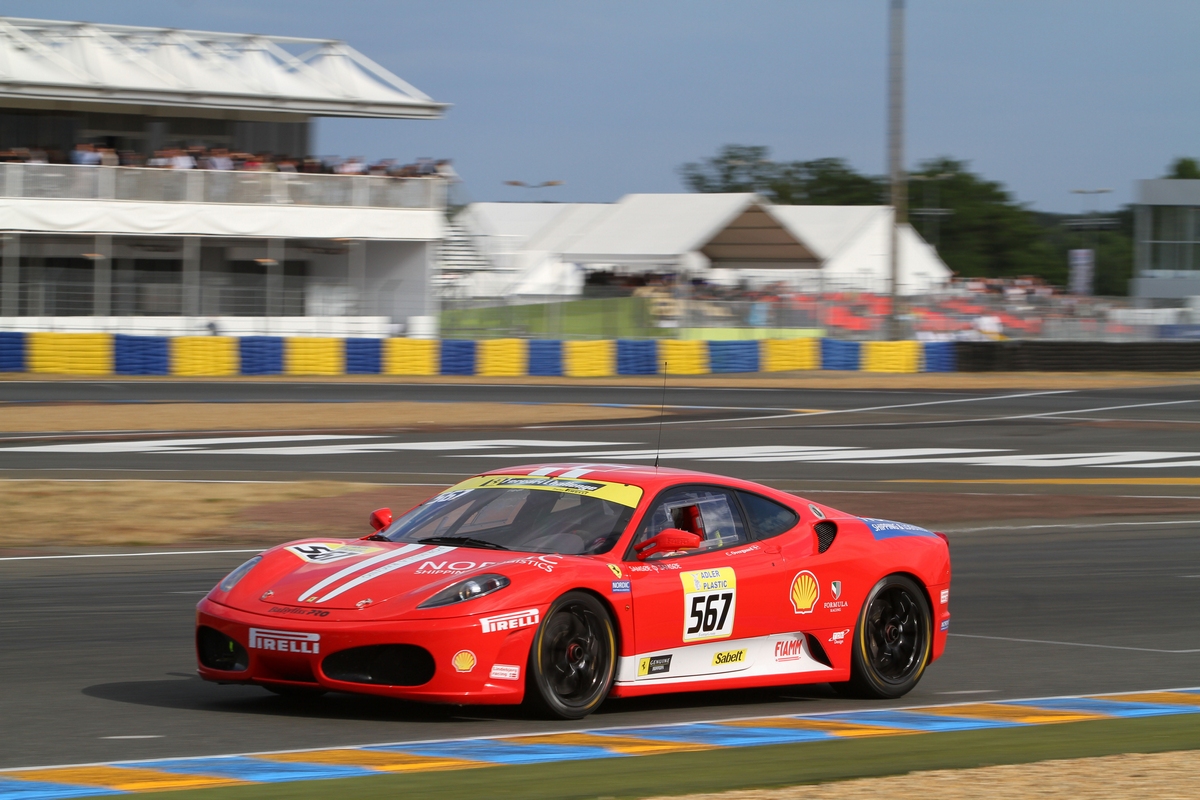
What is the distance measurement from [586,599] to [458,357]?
93.7ft

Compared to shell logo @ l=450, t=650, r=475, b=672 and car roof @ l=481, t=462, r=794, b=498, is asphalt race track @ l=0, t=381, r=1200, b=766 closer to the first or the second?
shell logo @ l=450, t=650, r=475, b=672

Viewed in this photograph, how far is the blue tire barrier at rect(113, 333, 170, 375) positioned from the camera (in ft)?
104

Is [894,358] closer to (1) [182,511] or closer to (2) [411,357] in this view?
(2) [411,357]

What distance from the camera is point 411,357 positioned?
112ft

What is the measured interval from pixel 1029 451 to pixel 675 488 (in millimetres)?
15371

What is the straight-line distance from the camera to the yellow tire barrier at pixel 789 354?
120ft

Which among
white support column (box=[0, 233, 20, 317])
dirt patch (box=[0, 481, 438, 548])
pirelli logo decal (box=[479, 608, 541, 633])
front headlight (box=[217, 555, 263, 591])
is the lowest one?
dirt patch (box=[0, 481, 438, 548])

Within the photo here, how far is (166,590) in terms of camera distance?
9.75 metres

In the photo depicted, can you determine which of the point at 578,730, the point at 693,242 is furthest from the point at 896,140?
the point at 578,730

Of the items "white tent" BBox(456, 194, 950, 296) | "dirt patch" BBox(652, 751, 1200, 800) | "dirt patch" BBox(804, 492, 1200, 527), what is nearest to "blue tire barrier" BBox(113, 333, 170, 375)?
"white tent" BBox(456, 194, 950, 296)

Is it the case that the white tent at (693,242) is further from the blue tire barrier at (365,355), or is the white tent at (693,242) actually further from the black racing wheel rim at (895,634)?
the black racing wheel rim at (895,634)

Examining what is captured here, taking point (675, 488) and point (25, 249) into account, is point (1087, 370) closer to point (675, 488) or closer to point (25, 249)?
point (25, 249)

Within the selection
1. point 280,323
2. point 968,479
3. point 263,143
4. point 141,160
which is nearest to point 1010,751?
point 968,479

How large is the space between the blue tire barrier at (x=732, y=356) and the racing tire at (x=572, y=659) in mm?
30098
